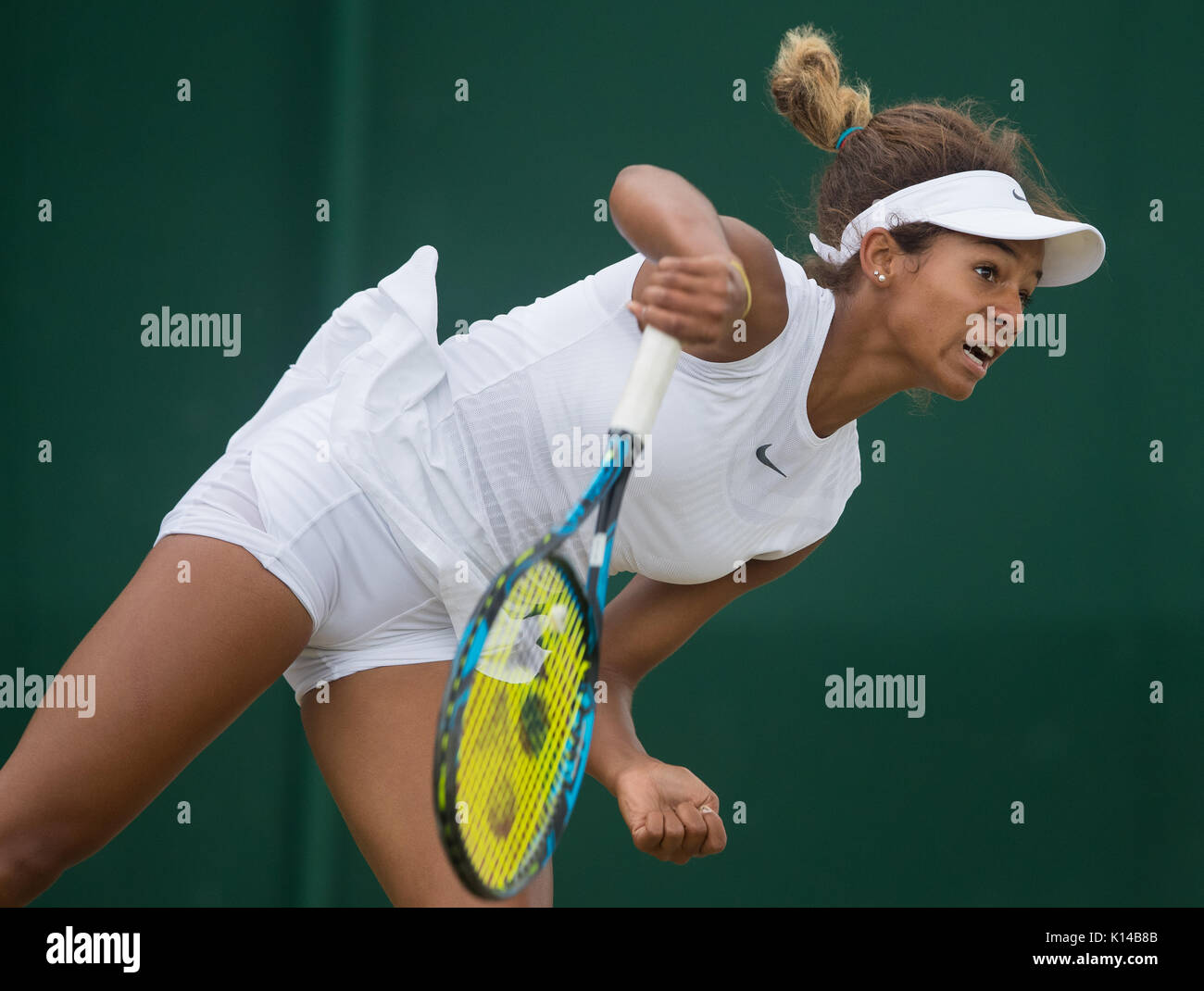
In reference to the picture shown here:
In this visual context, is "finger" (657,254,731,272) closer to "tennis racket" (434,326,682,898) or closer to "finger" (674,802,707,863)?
"tennis racket" (434,326,682,898)

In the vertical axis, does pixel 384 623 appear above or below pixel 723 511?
below

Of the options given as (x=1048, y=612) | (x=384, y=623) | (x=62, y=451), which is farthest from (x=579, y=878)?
(x=384, y=623)

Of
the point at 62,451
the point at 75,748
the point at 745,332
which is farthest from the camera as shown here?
the point at 62,451

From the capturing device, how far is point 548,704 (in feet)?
4.01

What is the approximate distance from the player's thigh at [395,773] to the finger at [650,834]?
136mm

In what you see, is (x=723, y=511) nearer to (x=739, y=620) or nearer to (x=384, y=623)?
(x=384, y=623)

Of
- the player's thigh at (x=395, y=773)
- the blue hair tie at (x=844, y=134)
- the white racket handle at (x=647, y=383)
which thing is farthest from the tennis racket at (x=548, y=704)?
the blue hair tie at (x=844, y=134)

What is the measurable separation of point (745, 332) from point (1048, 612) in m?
1.65

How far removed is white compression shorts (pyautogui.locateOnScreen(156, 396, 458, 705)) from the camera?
1.32 m

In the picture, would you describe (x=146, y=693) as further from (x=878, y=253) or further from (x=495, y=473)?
(x=878, y=253)

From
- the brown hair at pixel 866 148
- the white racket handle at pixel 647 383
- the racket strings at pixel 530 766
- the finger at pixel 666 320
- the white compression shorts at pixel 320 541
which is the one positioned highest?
the brown hair at pixel 866 148

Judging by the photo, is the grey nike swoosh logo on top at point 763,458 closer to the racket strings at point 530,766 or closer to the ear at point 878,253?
the ear at point 878,253

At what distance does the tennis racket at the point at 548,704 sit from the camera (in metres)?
1.09

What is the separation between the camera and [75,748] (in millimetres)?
1221
